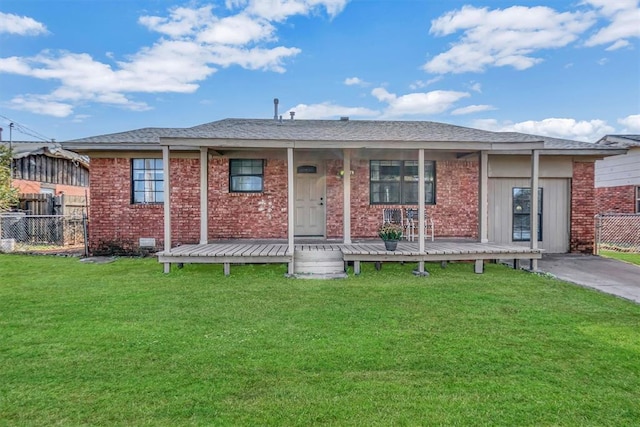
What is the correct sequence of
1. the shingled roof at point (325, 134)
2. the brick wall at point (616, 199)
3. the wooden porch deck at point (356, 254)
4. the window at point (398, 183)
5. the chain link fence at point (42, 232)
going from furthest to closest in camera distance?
the brick wall at point (616, 199), the chain link fence at point (42, 232), the window at point (398, 183), the shingled roof at point (325, 134), the wooden porch deck at point (356, 254)

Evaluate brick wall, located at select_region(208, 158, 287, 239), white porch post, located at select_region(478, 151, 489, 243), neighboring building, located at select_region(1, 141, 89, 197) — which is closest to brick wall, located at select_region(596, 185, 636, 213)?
white porch post, located at select_region(478, 151, 489, 243)

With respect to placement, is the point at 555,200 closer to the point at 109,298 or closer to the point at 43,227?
the point at 109,298

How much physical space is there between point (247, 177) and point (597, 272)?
7.88 metres

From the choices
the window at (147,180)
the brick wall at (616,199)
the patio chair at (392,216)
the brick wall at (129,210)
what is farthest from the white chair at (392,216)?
the brick wall at (616,199)

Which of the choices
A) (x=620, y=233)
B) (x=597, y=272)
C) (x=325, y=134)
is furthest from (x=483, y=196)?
(x=620, y=233)

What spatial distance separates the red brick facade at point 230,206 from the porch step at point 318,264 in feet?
6.48

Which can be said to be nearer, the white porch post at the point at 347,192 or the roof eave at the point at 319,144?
the roof eave at the point at 319,144

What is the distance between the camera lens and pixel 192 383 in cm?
282

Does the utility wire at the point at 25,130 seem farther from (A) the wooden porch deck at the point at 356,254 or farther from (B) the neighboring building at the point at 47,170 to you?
(A) the wooden porch deck at the point at 356,254

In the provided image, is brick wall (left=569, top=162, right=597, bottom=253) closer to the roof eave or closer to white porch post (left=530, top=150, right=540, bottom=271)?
white porch post (left=530, top=150, right=540, bottom=271)

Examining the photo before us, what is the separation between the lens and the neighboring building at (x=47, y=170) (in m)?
16.8

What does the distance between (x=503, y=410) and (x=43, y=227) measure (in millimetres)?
13889

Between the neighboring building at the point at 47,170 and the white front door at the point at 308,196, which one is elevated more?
the neighboring building at the point at 47,170

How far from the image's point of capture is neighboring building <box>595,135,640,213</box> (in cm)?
1325
